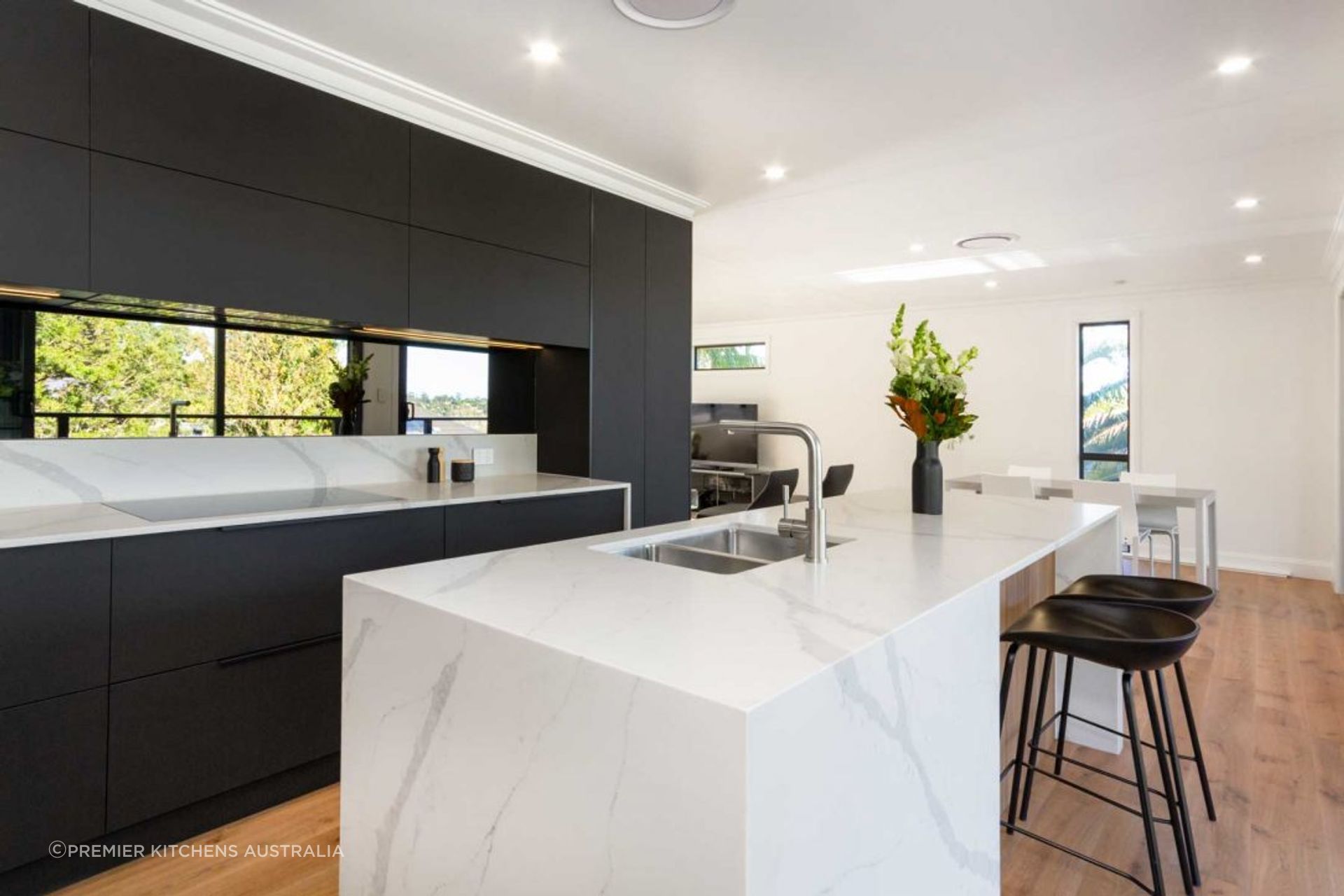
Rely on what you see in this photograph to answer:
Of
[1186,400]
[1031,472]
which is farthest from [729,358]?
[1186,400]

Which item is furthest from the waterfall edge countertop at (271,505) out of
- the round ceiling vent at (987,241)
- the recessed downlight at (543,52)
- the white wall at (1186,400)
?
the white wall at (1186,400)

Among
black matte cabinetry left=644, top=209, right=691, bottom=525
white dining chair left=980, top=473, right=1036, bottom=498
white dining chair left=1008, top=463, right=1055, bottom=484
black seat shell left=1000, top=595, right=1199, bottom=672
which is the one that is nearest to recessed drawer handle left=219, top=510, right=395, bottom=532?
black matte cabinetry left=644, top=209, right=691, bottom=525

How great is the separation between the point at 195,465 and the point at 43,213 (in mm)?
924

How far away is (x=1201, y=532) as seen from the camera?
188 inches

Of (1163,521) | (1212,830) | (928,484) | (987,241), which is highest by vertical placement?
(987,241)

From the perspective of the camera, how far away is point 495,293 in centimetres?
311

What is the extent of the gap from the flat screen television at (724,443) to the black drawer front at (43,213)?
650 cm

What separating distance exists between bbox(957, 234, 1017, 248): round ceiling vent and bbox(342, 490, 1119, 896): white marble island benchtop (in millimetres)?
3495

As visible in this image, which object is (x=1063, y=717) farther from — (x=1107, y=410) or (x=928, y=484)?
(x=1107, y=410)

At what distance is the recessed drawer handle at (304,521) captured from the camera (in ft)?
7.01

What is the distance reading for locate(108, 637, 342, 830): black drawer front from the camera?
197cm

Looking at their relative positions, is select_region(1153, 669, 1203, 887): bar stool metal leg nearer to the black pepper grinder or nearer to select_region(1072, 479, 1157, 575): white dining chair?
the black pepper grinder

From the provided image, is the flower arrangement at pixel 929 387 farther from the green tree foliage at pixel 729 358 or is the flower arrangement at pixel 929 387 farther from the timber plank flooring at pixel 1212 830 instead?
the green tree foliage at pixel 729 358

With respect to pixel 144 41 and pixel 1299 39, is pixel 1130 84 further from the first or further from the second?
pixel 144 41
